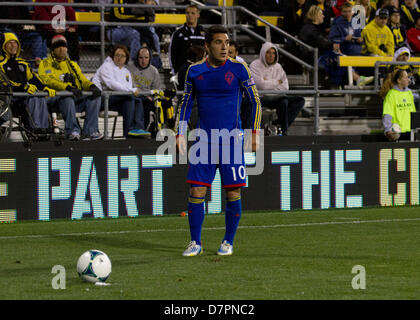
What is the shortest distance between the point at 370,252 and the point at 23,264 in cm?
353

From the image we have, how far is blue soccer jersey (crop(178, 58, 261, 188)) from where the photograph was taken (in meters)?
9.55

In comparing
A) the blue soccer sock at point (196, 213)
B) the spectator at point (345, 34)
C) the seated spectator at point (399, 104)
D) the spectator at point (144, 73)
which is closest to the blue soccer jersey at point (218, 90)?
the blue soccer sock at point (196, 213)

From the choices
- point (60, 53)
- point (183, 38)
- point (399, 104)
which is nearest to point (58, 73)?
point (60, 53)

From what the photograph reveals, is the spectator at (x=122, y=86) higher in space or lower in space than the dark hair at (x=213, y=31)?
lower

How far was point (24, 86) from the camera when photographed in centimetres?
1378

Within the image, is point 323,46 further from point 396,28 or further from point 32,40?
point 32,40

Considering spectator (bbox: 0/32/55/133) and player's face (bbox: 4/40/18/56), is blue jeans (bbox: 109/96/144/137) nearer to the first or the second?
spectator (bbox: 0/32/55/133)

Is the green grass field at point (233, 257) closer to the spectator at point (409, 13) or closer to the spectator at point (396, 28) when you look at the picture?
the spectator at point (396, 28)

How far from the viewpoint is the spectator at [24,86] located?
13.8 m

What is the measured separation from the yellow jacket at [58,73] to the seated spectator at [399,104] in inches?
202

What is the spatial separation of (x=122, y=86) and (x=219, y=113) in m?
5.63

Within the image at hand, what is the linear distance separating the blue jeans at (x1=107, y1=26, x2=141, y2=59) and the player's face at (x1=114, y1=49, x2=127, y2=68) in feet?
4.55

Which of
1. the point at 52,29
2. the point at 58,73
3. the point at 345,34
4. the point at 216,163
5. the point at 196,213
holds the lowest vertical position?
the point at 196,213
